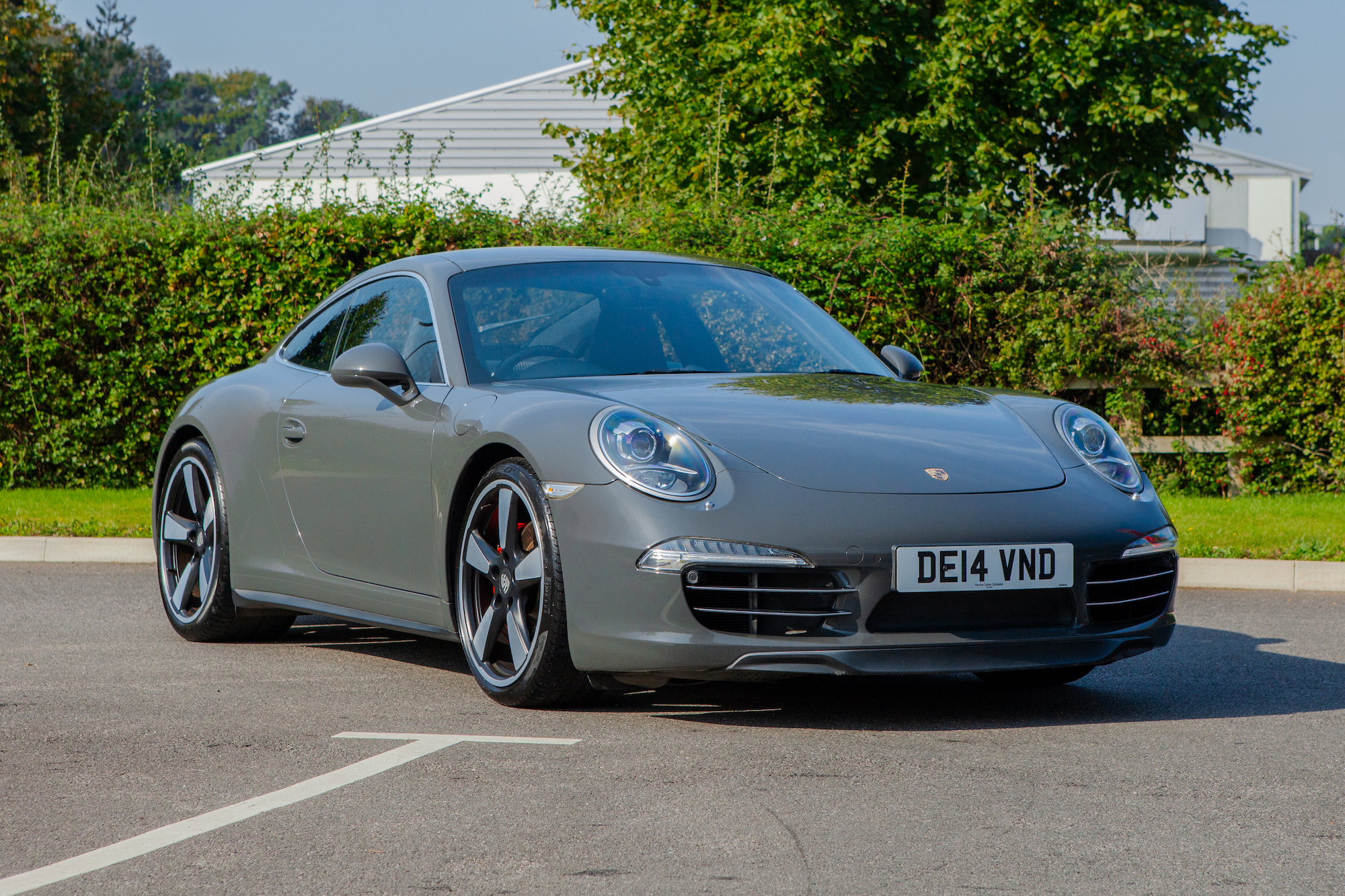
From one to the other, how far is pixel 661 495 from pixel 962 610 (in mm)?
866

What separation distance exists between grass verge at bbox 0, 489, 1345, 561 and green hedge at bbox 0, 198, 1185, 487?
800mm

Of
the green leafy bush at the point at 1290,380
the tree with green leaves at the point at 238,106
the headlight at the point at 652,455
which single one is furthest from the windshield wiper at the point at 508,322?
the tree with green leaves at the point at 238,106

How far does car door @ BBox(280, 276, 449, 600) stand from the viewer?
5.16m

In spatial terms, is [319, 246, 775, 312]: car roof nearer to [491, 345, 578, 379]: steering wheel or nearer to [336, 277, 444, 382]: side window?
[336, 277, 444, 382]: side window

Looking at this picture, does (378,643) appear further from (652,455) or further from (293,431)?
(652,455)

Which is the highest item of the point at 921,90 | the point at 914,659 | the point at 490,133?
the point at 490,133

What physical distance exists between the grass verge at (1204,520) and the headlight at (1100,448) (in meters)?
4.15

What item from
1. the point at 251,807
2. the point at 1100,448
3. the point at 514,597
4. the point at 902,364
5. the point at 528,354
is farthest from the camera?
the point at 902,364

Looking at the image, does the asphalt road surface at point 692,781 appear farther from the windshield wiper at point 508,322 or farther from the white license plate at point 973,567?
the windshield wiper at point 508,322

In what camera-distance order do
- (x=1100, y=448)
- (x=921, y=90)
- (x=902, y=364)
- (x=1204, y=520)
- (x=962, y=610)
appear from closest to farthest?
(x=962, y=610) → (x=1100, y=448) → (x=902, y=364) → (x=1204, y=520) → (x=921, y=90)

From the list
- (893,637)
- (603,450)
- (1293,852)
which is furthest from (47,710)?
(1293,852)

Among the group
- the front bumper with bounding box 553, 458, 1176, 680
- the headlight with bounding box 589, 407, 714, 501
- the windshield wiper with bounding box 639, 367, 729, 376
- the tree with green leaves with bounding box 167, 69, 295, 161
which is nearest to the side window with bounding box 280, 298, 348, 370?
the windshield wiper with bounding box 639, 367, 729, 376

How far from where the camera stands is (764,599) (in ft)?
14.2

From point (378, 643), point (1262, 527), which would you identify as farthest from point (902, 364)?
point (1262, 527)
